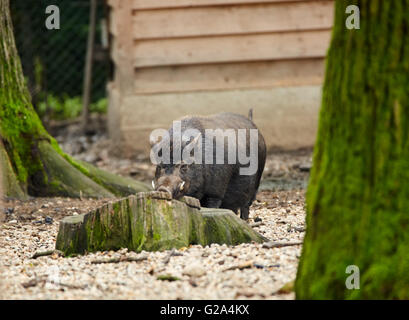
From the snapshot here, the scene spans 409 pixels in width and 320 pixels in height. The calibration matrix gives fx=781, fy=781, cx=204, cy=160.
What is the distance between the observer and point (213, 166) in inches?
256

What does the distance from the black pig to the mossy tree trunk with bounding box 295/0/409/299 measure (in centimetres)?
254

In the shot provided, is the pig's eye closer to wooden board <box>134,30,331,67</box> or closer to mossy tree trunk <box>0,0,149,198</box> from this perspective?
mossy tree trunk <box>0,0,149,198</box>

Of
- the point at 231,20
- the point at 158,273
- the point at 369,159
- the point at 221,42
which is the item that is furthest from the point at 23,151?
the point at 369,159

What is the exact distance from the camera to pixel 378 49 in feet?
11.4

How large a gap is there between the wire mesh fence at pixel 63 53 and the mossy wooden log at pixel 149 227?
700 cm

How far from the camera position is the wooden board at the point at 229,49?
1057cm

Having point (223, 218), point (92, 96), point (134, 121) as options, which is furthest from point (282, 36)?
point (223, 218)

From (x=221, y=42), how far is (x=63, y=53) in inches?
141

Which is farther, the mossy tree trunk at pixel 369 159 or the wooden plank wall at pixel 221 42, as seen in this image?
the wooden plank wall at pixel 221 42

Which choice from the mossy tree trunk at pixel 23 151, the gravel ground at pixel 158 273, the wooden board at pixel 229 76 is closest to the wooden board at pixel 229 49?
the wooden board at pixel 229 76

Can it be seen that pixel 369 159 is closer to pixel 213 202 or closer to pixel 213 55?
pixel 213 202

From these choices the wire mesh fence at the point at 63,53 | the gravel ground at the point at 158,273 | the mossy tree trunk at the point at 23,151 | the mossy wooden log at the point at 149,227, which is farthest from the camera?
the wire mesh fence at the point at 63,53

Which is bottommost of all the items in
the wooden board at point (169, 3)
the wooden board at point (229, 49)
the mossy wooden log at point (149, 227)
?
the mossy wooden log at point (149, 227)

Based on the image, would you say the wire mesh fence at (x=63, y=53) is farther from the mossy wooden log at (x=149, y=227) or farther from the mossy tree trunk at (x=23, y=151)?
the mossy wooden log at (x=149, y=227)
